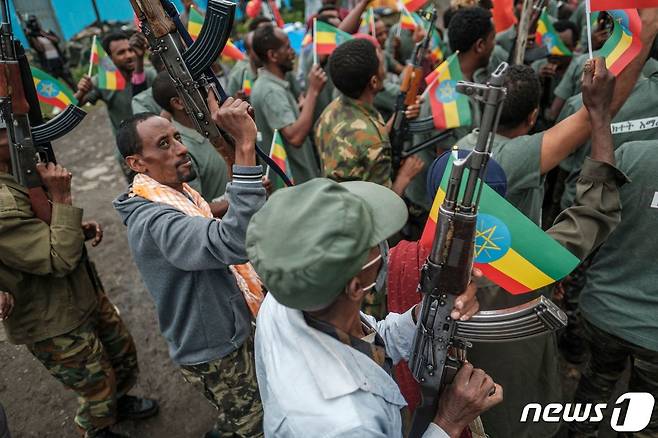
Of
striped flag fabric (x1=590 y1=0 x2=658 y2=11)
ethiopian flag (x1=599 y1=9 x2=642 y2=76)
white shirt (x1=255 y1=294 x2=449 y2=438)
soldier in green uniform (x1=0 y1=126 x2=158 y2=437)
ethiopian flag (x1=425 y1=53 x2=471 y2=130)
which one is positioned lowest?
soldier in green uniform (x1=0 y1=126 x2=158 y2=437)

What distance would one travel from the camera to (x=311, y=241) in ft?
3.64

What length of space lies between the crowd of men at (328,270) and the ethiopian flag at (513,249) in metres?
→ 0.10

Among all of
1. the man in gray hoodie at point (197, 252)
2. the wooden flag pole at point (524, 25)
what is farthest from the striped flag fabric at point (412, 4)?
the man in gray hoodie at point (197, 252)

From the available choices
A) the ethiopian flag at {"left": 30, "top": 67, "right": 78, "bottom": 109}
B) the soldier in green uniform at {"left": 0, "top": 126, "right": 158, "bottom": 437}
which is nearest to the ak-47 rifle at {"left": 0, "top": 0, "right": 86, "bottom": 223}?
the soldier in green uniform at {"left": 0, "top": 126, "right": 158, "bottom": 437}

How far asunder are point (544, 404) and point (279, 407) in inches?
60.7

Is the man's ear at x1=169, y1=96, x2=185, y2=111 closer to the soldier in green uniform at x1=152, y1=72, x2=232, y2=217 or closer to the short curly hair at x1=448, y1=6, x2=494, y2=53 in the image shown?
the soldier in green uniform at x1=152, y1=72, x2=232, y2=217

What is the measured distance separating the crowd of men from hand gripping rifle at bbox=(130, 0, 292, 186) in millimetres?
99

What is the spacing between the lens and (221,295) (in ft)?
7.24

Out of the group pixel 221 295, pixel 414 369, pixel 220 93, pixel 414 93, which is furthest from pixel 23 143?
pixel 414 93

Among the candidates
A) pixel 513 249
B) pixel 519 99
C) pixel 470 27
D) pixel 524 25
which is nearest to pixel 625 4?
pixel 519 99

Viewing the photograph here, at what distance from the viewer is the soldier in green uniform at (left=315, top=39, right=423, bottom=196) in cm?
303

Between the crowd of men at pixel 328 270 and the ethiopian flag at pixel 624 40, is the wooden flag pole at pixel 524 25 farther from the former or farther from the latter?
the ethiopian flag at pixel 624 40

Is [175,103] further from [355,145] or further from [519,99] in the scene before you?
[519,99]

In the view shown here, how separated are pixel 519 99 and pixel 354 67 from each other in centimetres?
117
